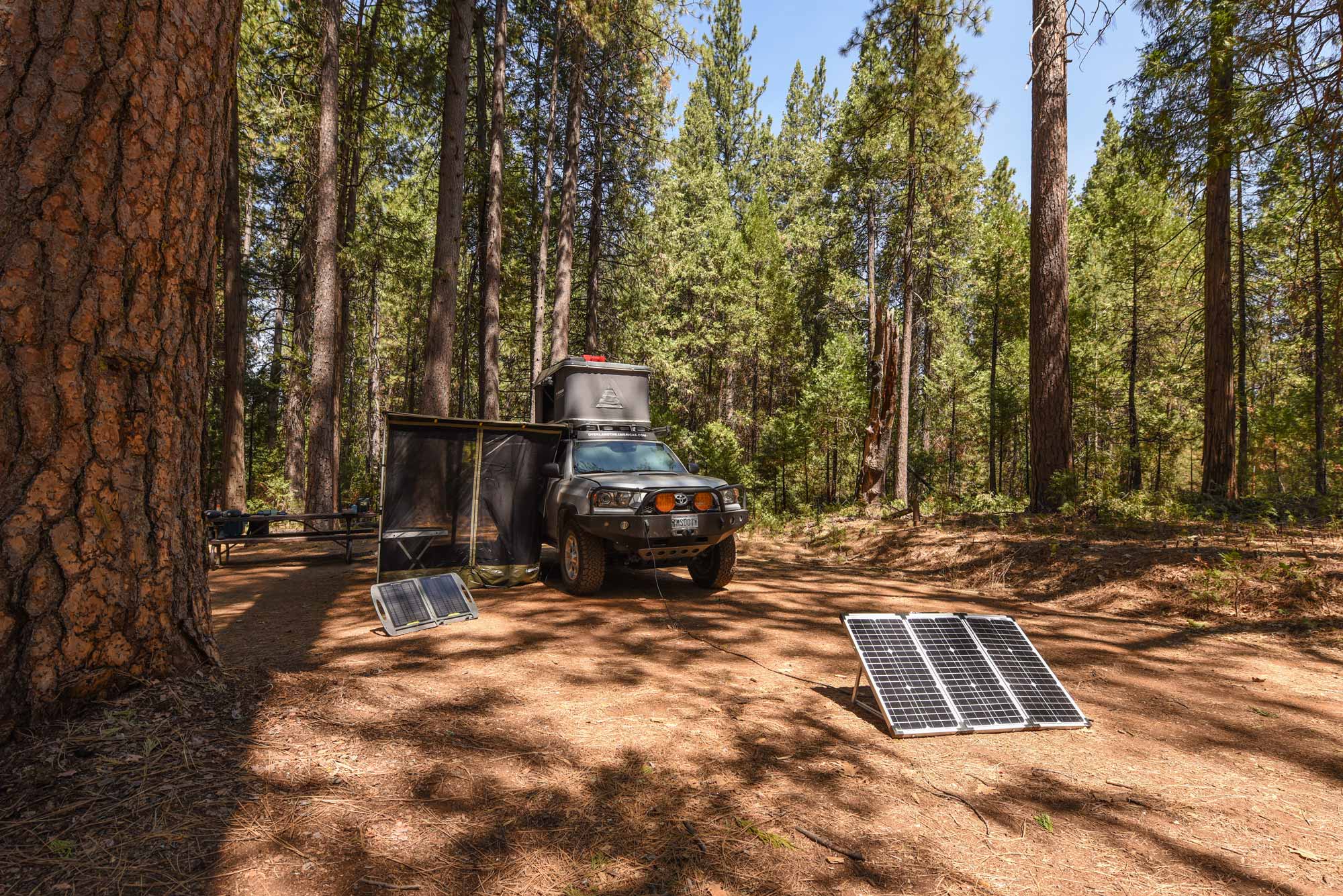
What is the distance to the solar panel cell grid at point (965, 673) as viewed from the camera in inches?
145

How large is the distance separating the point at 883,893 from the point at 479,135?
69.8 ft

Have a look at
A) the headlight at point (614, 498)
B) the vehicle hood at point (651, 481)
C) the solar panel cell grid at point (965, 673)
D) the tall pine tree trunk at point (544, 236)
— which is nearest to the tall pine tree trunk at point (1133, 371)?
the tall pine tree trunk at point (544, 236)

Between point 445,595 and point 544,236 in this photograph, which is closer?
point 445,595

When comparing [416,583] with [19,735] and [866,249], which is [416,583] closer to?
[19,735]

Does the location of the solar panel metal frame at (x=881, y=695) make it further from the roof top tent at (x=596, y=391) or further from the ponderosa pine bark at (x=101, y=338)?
the roof top tent at (x=596, y=391)

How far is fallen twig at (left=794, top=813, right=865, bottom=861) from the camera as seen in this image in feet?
7.78

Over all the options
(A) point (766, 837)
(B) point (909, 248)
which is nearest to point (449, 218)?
(A) point (766, 837)

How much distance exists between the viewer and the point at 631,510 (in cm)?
676

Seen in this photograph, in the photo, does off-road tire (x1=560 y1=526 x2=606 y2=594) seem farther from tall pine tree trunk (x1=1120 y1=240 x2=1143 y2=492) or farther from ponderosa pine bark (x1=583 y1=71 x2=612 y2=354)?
tall pine tree trunk (x1=1120 y1=240 x2=1143 y2=492)

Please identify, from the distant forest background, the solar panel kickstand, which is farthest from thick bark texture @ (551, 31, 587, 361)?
the solar panel kickstand

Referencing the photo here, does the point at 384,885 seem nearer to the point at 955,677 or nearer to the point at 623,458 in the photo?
the point at 955,677

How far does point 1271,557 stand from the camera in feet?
22.0

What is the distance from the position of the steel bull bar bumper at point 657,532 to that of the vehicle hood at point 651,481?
0.32 m

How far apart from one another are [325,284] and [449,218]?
304 cm
